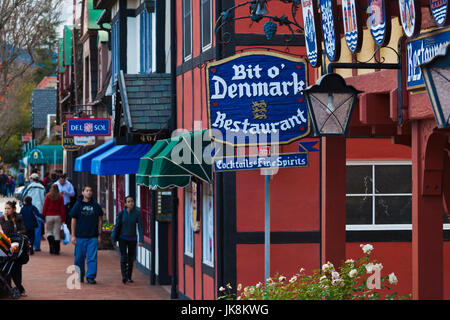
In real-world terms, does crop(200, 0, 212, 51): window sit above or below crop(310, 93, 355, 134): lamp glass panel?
above

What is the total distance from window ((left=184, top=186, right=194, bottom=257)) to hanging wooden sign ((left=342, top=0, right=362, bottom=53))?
7.85 meters

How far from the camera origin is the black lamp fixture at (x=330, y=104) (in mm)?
8281

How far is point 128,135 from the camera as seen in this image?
758 inches

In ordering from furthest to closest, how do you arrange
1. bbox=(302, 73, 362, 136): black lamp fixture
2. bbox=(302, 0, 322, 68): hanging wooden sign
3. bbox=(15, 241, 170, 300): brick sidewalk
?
bbox=(15, 241, 170, 300): brick sidewalk
bbox=(302, 0, 322, 68): hanging wooden sign
bbox=(302, 73, 362, 136): black lamp fixture

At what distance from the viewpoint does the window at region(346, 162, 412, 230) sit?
13.7 metres

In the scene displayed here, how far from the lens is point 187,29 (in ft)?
53.0

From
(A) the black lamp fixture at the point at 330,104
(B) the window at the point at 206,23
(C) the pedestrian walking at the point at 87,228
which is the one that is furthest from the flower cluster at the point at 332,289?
(C) the pedestrian walking at the point at 87,228

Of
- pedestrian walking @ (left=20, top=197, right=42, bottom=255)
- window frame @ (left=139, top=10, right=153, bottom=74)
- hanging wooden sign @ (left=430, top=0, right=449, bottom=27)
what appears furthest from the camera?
pedestrian walking @ (left=20, top=197, right=42, bottom=255)

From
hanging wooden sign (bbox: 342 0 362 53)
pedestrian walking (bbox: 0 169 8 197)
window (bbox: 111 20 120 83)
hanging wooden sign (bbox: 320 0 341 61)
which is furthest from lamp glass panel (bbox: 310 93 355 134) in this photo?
pedestrian walking (bbox: 0 169 8 197)

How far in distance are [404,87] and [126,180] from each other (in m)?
16.1

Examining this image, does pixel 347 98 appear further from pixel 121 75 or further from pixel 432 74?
pixel 121 75

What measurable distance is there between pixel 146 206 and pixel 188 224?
15.8ft

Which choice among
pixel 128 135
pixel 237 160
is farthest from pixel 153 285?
pixel 237 160

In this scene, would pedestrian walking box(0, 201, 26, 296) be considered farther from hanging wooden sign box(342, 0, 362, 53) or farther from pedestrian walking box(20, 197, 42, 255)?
hanging wooden sign box(342, 0, 362, 53)
